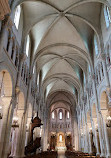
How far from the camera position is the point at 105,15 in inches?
580

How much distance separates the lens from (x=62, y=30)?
60.7ft

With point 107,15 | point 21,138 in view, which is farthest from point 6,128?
point 107,15

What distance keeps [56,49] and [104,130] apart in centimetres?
1282

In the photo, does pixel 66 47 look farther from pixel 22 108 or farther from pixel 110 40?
pixel 22 108

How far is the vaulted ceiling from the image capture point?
50.8 ft

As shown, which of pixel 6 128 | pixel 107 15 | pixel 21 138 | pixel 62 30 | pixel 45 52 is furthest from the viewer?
pixel 45 52

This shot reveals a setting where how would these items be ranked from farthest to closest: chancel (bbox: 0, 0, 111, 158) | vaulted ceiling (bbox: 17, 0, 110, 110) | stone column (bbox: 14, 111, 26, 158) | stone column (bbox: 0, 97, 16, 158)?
vaulted ceiling (bbox: 17, 0, 110, 110) < stone column (bbox: 14, 111, 26, 158) < chancel (bbox: 0, 0, 111, 158) < stone column (bbox: 0, 97, 16, 158)

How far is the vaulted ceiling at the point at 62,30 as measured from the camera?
15.5m

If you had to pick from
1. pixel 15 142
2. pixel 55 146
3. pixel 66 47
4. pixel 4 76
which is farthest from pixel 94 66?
pixel 55 146

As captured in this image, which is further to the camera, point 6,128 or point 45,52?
point 45,52

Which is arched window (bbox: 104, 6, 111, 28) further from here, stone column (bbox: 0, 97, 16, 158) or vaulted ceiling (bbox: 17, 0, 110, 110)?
stone column (bbox: 0, 97, 16, 158)

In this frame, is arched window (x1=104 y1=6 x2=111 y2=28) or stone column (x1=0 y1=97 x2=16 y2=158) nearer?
stone column (x1=0 y1=97 x2=16 y2=158)

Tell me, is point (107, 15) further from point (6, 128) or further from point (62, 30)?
point (6, 128)

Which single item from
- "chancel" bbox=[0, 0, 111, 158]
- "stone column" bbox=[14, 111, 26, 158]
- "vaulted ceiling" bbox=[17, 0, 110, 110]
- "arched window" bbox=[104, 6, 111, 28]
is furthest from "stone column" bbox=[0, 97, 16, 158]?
"arched window" bbox=[104, 6, 111, 28]
